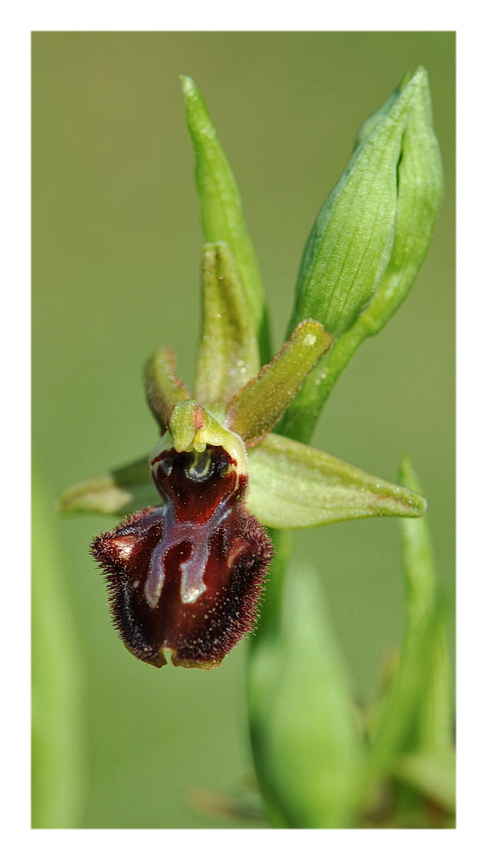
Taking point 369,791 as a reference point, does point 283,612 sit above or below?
above

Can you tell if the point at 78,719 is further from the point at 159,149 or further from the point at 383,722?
the point at 159,149

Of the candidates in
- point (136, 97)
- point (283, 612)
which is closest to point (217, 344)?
point (283, 612)

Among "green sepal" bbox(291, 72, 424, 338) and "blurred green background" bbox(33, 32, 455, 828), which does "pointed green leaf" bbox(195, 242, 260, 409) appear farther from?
"blurred green background" bbox(33, 32, 455, 828)

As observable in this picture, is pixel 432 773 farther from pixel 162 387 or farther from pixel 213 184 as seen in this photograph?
pixel 213 184

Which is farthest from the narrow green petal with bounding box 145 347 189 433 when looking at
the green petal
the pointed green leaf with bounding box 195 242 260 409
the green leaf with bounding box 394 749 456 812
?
the green leaf with bounding box 394 749 456 812

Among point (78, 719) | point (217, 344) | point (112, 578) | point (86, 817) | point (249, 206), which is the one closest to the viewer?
point (112, 578)

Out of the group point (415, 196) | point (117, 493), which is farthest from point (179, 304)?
point (415, 196)

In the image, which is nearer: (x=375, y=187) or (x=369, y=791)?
(x=375, y=187)
